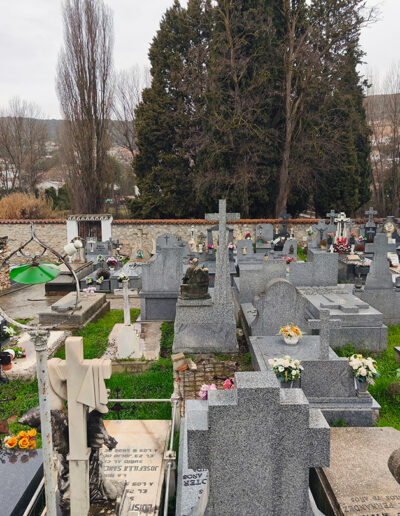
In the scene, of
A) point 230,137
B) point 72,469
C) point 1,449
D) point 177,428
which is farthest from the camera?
point 230,137

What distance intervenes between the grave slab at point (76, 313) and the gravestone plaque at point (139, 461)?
4241 mm

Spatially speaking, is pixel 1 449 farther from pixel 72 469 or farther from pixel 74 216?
pixel 74 216

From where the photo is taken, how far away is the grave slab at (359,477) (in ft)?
11.9

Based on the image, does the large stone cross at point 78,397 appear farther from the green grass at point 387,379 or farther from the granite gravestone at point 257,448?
the green grass at point 387,379

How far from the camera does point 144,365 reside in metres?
7.28

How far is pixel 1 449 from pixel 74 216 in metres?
18.4

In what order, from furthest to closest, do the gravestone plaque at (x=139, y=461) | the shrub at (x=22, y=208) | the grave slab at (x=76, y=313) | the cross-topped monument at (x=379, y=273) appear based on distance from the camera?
the shrub at (x=22, y=208) → the grave slab at (x=76, y=313) → the cross-topped monument at (x=379, y=273) → the gravestone plaque at (x=139, y=461)

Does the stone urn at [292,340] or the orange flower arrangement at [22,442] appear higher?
the stone urn at [292,340]

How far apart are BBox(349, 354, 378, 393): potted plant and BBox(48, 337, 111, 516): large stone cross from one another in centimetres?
368

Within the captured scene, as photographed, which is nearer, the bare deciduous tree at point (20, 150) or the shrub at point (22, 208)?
the shrub at point (22, 208)

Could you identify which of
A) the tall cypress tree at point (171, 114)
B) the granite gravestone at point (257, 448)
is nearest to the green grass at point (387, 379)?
Result: the granite gravestone at point (257, 448)

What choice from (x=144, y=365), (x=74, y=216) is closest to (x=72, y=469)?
(x=144, y=365)

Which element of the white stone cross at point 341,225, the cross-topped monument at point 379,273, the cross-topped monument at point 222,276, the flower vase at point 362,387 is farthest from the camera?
the white stone cross at point 341,225

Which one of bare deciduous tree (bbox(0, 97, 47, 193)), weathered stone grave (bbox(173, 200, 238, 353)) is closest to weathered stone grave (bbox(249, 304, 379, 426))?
weathered stone grave (bbox(173, 200, 238, 353))
